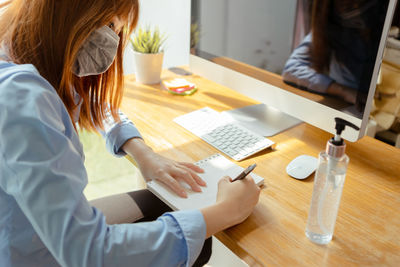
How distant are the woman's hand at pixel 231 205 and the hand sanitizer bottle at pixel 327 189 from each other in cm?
12

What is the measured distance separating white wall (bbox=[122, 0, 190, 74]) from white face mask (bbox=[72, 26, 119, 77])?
1.18m

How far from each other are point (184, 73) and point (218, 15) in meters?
0.39

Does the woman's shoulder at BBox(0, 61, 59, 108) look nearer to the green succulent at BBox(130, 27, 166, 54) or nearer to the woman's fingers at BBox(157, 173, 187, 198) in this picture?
the woman's fingers at BBox(157, 173, 187, 198)

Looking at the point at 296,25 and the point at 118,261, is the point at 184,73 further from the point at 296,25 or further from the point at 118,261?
the point at 118,261

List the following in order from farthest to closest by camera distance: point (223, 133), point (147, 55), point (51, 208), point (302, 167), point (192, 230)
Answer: point (147, 55) < point (223, 133) < point (302, 167) < point (192, 230) < point (51, 208)

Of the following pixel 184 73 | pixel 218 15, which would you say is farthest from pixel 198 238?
pixel 184 73

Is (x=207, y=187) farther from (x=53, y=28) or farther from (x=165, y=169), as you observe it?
(x=53, y=28)

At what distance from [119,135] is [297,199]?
1.63 feet

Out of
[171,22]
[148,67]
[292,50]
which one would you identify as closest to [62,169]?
[292,50]

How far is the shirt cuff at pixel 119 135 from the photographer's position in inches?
39.4

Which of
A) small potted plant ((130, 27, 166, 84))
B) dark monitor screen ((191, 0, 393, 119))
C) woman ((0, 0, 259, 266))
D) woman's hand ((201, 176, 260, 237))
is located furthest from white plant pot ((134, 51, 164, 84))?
woman's hand ((201, 176, 260, 237))

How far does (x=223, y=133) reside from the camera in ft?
3.55

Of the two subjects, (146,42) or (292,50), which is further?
(146,42)

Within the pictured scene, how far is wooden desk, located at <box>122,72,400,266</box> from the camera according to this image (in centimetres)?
67
